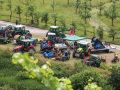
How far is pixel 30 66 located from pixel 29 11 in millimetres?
43038

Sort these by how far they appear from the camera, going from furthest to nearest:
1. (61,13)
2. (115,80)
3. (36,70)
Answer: (61,13)
(115,80)
(36,70)

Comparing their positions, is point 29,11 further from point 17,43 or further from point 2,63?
point 2,63

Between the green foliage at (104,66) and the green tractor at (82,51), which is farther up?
the green tractor at (82,51)

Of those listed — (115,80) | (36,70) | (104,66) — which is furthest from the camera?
(104,66)

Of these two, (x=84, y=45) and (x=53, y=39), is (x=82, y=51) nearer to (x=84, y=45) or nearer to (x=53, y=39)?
(x=84, y=45)

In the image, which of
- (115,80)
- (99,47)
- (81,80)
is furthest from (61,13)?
(81,80)

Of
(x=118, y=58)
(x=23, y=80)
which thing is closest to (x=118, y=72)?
(x=23, y=80)

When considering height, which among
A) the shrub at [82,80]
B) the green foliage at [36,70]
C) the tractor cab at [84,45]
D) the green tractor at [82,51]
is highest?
the green foliage at [36,70]

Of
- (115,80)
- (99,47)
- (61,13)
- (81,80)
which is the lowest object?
(115,80)

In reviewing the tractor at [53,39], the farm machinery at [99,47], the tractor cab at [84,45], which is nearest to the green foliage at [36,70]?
the tractor cab at [84,45]

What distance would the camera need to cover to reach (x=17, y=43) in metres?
28.4

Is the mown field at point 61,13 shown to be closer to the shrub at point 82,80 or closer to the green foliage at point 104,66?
the green foliage at point 104,66

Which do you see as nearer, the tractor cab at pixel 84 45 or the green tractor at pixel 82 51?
the green tractor at pixel 82 51

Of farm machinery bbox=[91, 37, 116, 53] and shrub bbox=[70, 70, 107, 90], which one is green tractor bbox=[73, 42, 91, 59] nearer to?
farm machinery bbox=[91, 37, 116, 53]
